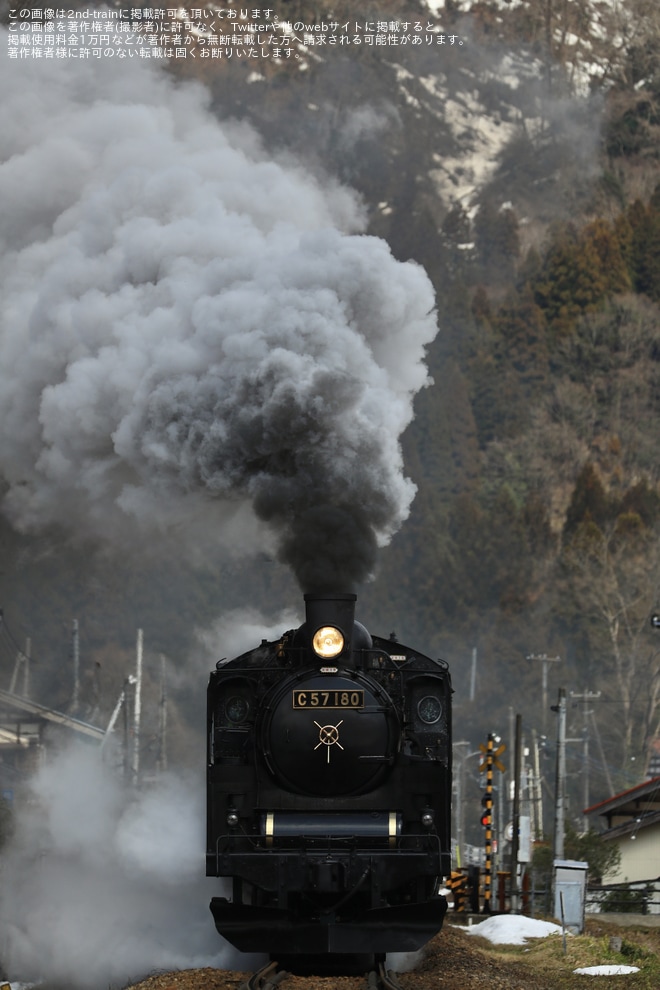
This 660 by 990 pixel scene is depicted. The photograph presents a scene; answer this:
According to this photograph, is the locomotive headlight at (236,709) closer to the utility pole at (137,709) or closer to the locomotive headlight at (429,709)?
the locomotive headlight at (429,709)

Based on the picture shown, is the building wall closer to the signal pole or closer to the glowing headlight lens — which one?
the signal pole

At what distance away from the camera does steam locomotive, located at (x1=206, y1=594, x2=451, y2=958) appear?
13867 mm

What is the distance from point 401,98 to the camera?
341ft

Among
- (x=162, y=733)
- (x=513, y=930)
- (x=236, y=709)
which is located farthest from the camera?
(x=162, y=733)

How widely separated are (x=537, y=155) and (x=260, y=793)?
95837mm

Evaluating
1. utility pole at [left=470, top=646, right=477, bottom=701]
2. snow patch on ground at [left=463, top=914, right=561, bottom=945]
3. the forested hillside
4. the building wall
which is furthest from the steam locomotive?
utility pole at [left=470, top=646, right=477, bottom=701]

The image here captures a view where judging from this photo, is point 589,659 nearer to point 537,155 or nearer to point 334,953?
point 537,155

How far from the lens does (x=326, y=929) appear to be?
13781mm

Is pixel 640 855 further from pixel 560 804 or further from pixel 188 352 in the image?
pixel 188 352

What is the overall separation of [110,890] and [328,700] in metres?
Answer: 6.06

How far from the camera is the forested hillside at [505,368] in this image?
5775 cm

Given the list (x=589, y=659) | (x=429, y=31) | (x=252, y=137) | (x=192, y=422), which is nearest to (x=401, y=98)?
(x=429, y=31)

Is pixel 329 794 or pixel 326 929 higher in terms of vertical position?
pixel 329 794

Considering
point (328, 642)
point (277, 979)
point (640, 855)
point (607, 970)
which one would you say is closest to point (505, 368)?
point (640, 855)
